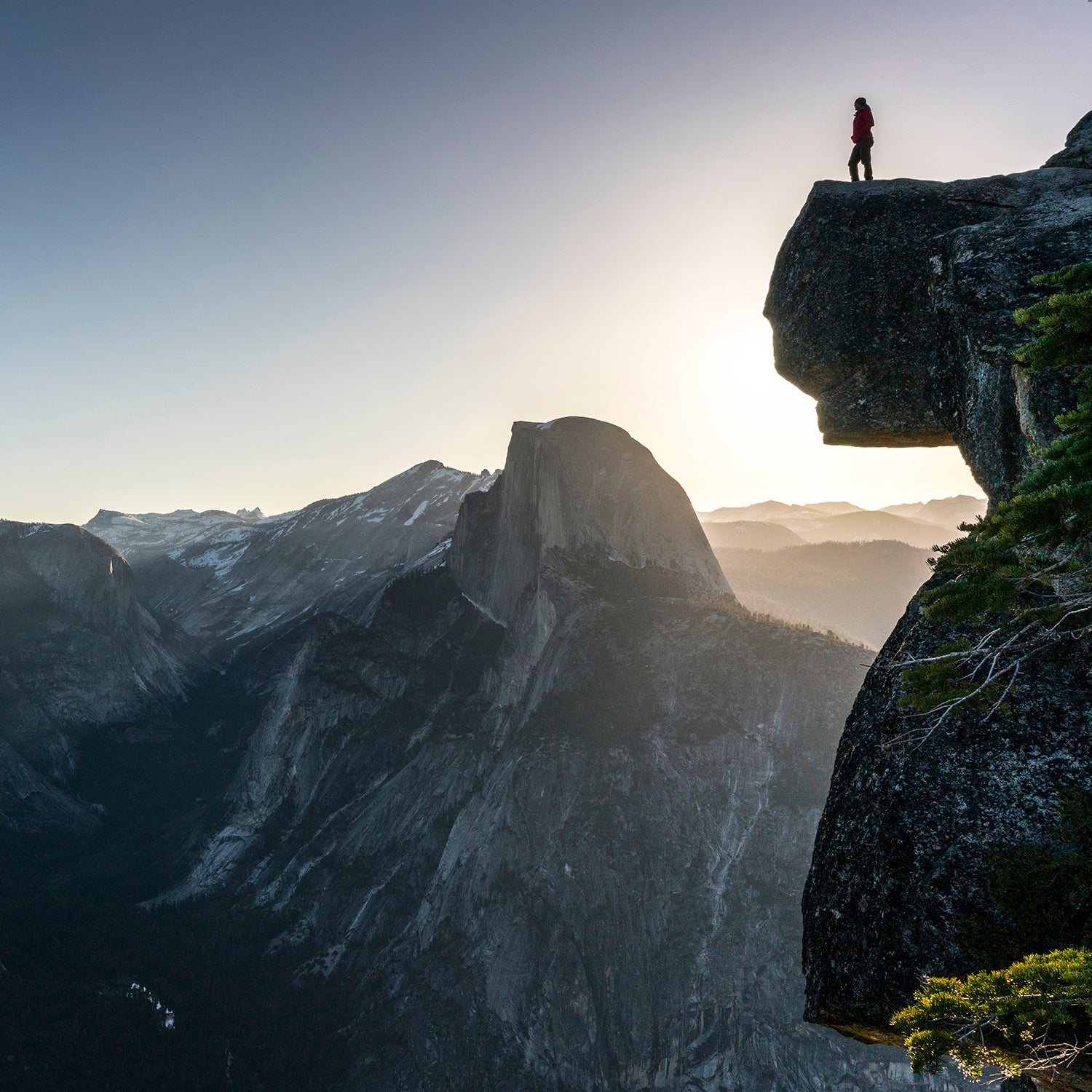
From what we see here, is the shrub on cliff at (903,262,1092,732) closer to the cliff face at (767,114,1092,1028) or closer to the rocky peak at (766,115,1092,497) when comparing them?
the cliff face at (767,114,1092,1028)

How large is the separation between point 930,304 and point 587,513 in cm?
4749

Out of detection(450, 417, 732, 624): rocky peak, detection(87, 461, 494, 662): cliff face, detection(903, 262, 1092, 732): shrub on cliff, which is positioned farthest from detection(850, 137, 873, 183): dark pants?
detection(87, 461, 494, 662): cliff face

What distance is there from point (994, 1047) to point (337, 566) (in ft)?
410

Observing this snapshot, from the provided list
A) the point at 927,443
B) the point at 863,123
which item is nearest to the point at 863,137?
the point at 863,123

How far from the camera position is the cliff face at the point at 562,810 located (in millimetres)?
34344

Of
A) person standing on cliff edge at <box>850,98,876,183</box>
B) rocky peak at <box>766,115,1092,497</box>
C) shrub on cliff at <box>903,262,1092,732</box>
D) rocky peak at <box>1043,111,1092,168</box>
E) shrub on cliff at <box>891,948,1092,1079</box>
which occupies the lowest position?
shrub on cliff at <box>891,948,1092,1079</box>

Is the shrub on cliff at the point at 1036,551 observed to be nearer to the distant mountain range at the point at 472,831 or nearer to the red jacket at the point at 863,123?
the red jacket at the point at 863,123

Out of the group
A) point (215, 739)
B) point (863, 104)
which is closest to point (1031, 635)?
point (863, 104)

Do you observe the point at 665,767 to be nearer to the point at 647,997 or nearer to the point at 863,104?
the point at 647,997

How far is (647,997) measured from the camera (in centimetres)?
3459

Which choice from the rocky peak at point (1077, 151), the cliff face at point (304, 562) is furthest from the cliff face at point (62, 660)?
the rocky peak at point (1077, 151)

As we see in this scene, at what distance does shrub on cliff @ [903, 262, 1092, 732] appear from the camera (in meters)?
4.72

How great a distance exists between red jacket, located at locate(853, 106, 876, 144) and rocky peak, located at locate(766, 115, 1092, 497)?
2.70 m

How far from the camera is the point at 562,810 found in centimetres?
4184
